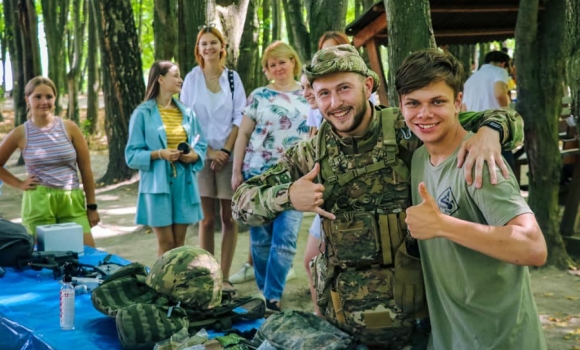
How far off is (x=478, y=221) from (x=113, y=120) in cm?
1073

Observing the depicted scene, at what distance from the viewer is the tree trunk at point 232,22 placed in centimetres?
770

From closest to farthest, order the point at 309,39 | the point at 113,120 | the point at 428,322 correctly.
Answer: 1. the point at 428,322
2. the point at 309,39
3. the point at 113,120

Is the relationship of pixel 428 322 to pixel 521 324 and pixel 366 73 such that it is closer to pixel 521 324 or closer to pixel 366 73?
pixel 521 324

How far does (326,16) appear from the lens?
27.1 feet

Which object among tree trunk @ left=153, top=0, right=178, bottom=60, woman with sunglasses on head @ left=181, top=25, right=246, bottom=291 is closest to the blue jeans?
woman with sunglasses on head @ left=181, top=25, right=246, bottom=291

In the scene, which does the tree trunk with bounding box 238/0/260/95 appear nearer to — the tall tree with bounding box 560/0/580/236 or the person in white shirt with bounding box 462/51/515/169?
the person in white shirt with bounding box 462/51/515/169

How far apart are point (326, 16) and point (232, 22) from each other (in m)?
1.13

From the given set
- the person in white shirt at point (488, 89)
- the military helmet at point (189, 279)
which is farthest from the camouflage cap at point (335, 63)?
the person in white shirt at point (488, 89)

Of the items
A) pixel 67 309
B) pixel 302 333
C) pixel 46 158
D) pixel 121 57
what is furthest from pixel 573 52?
pixel 121 57

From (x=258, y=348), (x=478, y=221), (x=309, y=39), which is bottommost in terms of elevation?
(x=258, y=348)

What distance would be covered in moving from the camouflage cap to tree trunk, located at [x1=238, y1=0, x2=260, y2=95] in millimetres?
8842

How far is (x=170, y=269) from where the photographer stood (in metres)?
3.57

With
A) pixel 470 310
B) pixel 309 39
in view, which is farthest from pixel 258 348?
pixel 309 39

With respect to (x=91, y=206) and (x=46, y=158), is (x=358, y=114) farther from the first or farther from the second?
(x=91, y=206)
